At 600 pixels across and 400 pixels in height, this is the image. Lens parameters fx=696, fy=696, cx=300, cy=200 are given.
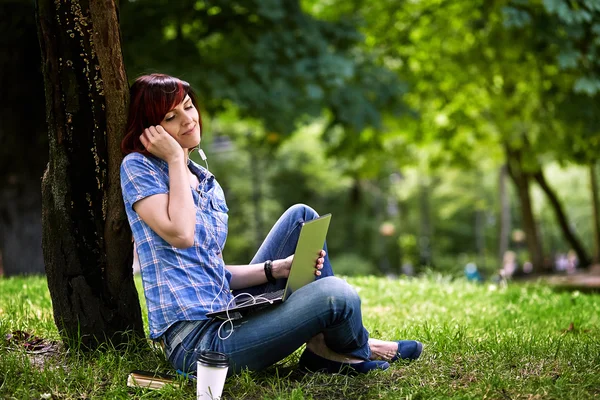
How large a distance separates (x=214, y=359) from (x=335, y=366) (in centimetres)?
75

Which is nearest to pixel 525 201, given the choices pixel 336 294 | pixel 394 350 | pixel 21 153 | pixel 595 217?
pixel 595 217

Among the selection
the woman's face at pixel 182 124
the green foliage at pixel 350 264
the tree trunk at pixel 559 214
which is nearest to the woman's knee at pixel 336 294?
the woman's face at pixel 182 124

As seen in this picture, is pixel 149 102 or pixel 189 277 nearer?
pixel 189 277

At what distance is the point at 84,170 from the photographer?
360cm

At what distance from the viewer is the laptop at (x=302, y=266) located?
10.2 feet

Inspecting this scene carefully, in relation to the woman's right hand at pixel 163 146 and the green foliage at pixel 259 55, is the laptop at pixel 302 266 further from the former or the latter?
the green foliage at pixel 259 55

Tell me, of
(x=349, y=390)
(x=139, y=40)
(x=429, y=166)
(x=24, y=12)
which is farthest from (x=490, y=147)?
(x=349, y=390)

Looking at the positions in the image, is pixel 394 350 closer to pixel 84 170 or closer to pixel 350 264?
pixel 84 170

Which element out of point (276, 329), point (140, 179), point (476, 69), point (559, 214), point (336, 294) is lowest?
point (559, 214)

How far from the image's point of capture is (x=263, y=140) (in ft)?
41.4

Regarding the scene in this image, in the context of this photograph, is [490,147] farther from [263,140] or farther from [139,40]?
[139,40]

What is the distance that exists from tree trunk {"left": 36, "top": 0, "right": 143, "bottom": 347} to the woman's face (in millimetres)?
407

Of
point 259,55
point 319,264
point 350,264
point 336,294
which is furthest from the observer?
point 350,264

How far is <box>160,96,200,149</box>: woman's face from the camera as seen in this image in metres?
3.27
